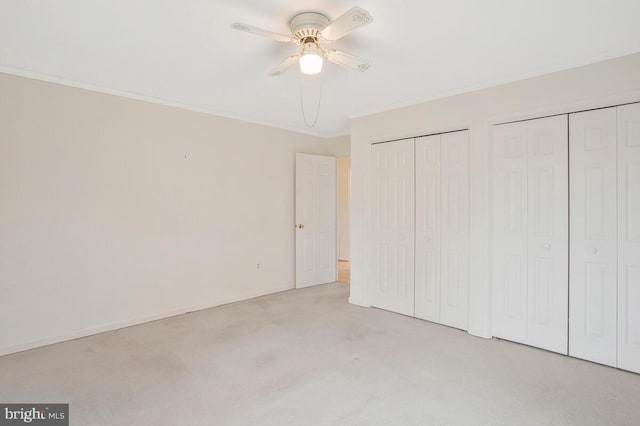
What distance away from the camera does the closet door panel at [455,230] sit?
11.5 ft

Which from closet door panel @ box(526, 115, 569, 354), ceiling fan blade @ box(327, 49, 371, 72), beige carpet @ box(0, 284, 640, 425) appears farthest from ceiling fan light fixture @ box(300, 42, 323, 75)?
beige carpet @ box(0, 284, 640, 425)

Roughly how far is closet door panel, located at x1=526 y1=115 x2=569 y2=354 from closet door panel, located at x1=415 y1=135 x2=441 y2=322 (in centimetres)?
88

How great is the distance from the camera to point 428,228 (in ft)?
12.5

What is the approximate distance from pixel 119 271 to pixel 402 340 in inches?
116

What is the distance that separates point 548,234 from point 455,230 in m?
0.82

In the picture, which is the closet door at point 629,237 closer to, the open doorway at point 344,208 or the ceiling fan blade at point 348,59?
the ceiling fan blade at point 348,59

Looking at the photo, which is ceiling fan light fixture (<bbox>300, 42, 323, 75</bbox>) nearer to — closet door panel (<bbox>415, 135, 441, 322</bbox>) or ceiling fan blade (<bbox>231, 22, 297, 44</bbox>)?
ceiling fan blade (<bbox>231, 22, 297, 44</bbox>)

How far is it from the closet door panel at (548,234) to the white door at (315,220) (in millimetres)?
3055

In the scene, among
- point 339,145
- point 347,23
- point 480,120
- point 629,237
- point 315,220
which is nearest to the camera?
point 347,23

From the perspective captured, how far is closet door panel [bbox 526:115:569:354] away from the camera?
116 inches

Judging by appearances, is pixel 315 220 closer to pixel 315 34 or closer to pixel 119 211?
pixel 119 211

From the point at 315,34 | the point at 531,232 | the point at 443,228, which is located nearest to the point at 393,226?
the point at 443,228

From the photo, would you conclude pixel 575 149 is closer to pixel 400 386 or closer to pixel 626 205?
pixel 626 205

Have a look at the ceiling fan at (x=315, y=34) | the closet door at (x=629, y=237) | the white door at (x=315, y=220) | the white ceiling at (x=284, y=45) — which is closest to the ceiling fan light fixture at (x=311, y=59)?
the ceiling fan at (x=315, y=34)
